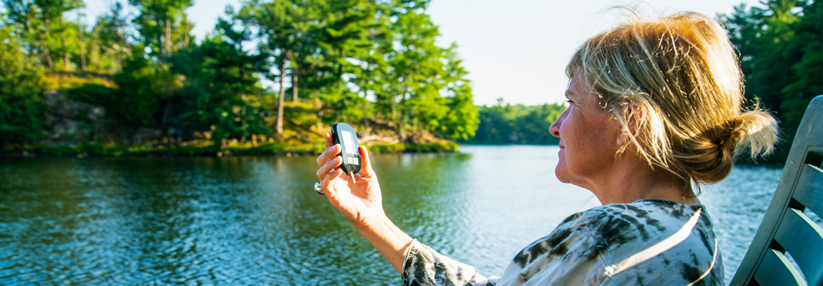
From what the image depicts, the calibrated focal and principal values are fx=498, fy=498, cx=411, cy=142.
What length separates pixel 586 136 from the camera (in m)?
0.96

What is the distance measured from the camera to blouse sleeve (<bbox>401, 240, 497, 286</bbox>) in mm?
1253

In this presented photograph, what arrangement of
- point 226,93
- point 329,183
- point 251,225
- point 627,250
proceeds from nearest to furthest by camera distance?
point 627,250
point 329,183
point 251,225
point 226,93

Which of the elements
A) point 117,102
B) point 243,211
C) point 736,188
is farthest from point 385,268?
point 117,102

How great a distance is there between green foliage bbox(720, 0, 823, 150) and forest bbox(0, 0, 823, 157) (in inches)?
4.3

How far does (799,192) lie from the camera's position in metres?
0.76

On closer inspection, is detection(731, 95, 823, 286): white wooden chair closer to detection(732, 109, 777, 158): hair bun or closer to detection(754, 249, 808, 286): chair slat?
detection(754, 249, 808, 286): chair slat

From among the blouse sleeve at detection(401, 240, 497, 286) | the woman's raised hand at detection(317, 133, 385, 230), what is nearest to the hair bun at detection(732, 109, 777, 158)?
the blouse sleeve at detection(401, 240, 497, 286)

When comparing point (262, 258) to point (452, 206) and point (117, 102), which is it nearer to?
point (452, 206)

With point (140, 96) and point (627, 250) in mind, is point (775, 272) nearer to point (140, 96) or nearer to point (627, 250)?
point (627, 250)

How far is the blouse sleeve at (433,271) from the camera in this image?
1.25m

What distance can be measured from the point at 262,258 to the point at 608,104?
642 cm

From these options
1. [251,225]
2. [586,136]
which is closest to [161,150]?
[251,225]

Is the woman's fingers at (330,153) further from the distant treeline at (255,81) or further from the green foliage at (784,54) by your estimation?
the distant treeline at (255,81)

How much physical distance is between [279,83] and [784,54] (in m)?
29.0
